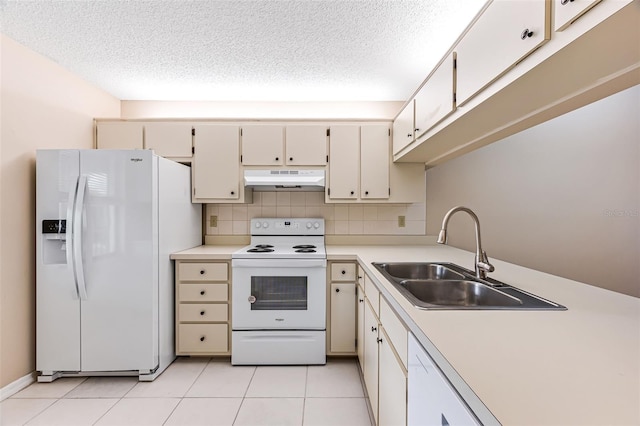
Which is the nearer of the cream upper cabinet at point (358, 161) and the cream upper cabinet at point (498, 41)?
the cream upper cabinet at point (498, 41)

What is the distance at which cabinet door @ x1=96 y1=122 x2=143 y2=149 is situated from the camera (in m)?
2.71

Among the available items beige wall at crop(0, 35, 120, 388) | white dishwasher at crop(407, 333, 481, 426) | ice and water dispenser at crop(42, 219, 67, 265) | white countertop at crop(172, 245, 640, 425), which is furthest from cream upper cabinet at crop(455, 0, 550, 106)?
beige wall at crop(0, 35, 120, 388)

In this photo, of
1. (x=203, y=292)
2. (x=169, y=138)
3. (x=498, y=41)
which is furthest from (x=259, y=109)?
(x=498, y=41)

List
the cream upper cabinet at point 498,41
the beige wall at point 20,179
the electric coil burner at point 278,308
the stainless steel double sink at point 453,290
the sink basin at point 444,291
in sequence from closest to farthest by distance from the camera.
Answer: the cream upper cabinet at point 498,41 → the stainless steel double sink at point 453,290 → the sink basin at point 444,291 → the beige wall at point 20,179 → the electric coil burner at point 278,308

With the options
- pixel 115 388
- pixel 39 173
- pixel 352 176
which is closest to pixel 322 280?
pixel 352 176

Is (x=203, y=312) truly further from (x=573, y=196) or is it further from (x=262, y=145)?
(x=573, y=196)

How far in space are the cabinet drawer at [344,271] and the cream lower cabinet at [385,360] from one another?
1.60ft

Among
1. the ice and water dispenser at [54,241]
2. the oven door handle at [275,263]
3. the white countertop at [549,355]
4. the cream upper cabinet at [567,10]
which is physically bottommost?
the oven door handle at [275,263]

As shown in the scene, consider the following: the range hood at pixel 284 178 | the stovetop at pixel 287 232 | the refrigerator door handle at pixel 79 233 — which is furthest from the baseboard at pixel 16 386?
the range hood at pixel 284 178

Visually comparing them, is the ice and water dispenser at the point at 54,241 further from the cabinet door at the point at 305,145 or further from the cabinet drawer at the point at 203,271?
the cabinet door at the point at 305,145

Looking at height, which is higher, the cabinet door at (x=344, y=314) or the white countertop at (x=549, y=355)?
the white countertop at (x=549, y=355)

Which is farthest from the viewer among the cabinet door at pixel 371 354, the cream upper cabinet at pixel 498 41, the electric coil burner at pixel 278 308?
→ the electric coil burner at pixel 278 308

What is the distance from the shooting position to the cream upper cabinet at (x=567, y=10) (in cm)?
70

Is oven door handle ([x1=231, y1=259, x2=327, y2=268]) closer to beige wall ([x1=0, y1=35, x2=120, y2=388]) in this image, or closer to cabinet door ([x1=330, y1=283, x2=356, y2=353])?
cabinet door ([x1=330, y1=283, x2=356, y2=353])
